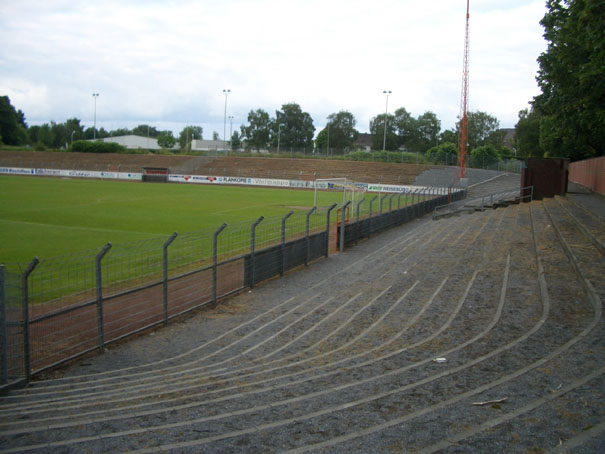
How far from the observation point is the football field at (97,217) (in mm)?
19969

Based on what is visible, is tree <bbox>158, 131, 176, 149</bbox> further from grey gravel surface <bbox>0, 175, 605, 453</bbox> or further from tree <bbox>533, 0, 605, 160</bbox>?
grey gravel surface <bbox>0, 175, 605, 453</bbox>

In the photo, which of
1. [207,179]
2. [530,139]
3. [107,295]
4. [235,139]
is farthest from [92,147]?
[107,295]

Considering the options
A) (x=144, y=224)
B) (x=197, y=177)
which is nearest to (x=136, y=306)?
(x=144, y=224)

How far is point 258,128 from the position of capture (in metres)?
144

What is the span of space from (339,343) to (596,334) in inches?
153

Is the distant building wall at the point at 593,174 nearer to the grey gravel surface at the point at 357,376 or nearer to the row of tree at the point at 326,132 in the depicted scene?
the grey gravel surface at the point at 357,376

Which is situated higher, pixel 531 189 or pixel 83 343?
pixel 531 189

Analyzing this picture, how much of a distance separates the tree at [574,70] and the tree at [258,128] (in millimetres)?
111503

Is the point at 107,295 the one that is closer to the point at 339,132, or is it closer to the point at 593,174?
the point at 593,174

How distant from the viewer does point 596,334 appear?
794 centimetres

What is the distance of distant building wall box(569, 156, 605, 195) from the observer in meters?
33.8

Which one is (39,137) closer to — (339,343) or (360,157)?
(360,157)

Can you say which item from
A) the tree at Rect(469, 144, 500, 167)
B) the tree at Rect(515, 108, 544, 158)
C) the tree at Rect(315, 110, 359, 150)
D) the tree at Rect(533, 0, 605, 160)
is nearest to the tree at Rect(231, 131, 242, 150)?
the tree at Rect(315, 110, 359, 150)

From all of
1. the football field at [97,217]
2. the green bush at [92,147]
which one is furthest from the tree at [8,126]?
the football field at [97,217]
